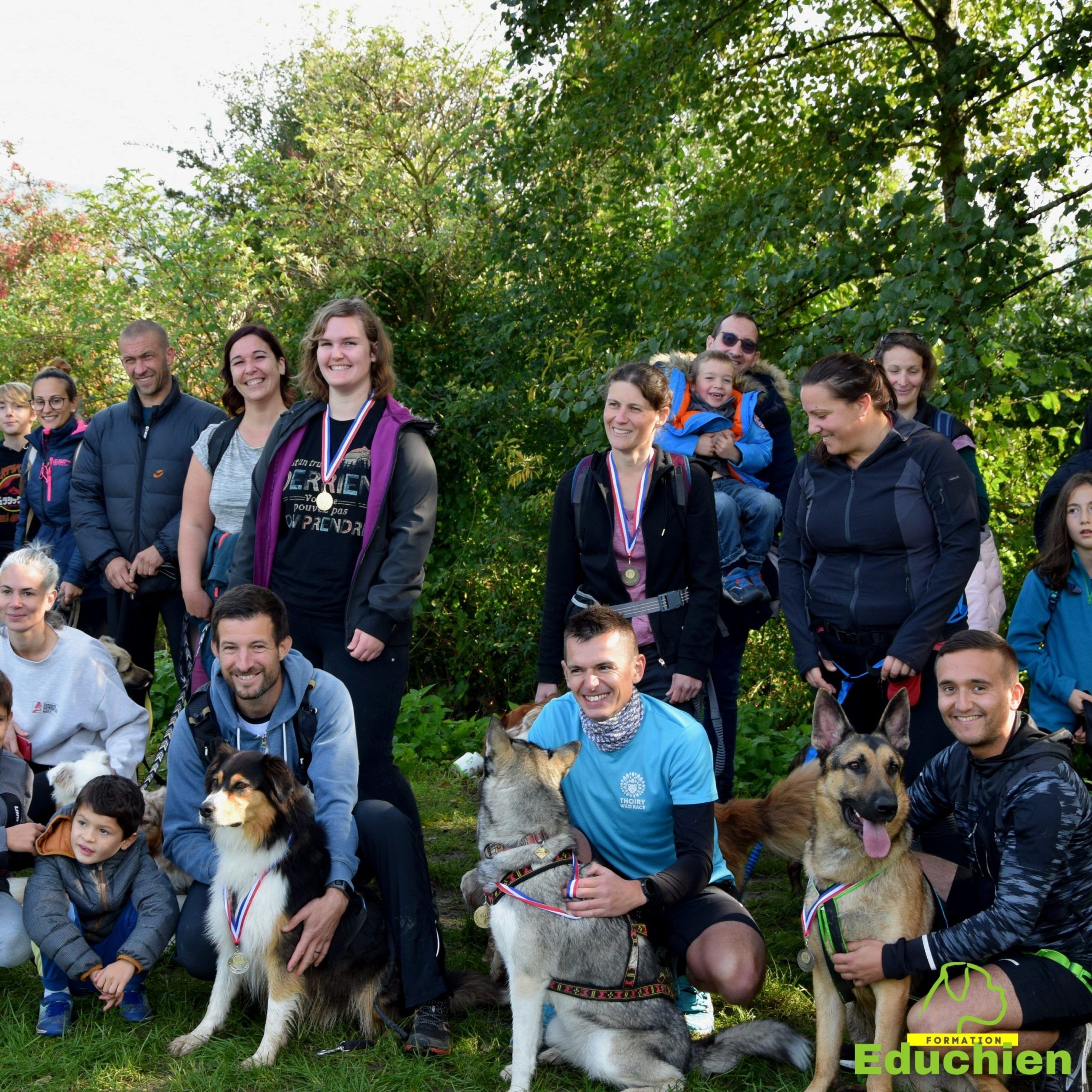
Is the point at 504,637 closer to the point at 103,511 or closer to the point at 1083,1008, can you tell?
the point at 103,511

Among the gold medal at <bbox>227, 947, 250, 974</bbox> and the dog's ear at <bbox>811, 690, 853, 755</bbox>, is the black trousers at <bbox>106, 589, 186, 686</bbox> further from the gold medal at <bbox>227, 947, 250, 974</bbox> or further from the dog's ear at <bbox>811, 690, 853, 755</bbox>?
the dog's ear at <bbox>811, 690, 853, 755</bbox>

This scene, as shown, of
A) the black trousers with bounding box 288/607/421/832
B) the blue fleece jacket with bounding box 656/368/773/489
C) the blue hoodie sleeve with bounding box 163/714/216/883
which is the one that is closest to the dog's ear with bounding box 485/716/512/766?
the black trousers with bounding box 288/607/421/832

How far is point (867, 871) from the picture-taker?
305cm

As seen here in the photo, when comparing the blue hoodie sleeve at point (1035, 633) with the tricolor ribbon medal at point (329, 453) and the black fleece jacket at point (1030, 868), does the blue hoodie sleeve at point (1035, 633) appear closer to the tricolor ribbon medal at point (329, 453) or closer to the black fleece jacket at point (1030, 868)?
the black fleece jacket at point (1030, 868)

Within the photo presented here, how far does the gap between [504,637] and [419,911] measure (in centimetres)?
656

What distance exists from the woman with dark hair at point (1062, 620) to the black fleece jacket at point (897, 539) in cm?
33

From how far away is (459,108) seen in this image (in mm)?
13461

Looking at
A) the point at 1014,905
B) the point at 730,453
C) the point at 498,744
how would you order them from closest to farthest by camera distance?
the point at 1014,905 → the point at 498,744 → the point at 730,453

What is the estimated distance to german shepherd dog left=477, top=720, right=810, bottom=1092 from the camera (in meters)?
3.00

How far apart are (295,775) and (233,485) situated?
1.54 metres

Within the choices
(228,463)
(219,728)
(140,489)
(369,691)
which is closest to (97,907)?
(219,728)

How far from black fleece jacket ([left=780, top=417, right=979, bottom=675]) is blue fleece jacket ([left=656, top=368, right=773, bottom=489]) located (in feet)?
2.50

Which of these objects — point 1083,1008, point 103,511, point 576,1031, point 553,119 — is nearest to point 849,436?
point 1083,1008

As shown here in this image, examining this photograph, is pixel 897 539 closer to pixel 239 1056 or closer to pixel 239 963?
pixel 239 963
